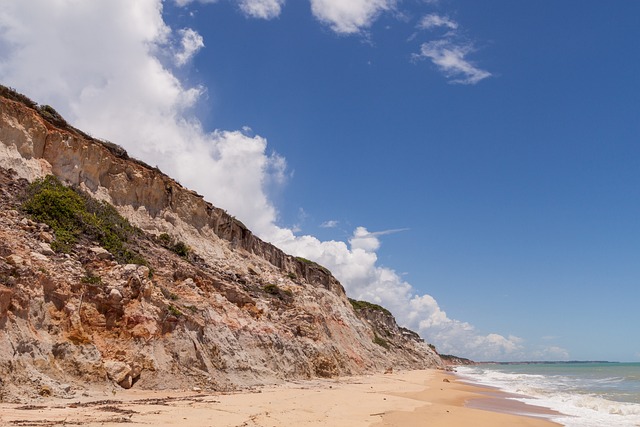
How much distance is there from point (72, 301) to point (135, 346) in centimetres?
273

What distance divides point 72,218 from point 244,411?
1396cm

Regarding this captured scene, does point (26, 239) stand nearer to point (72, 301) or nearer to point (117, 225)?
point (72, 301)

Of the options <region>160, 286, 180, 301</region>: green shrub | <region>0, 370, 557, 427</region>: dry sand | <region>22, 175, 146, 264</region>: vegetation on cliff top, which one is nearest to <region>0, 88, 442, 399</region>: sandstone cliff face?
<region>160, 286, 180, 301</region>: green shrub

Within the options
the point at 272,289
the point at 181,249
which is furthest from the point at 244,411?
the point at 272,289

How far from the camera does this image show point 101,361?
15414mm

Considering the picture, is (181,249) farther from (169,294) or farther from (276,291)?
(169,294)

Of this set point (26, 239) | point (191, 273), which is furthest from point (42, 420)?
point (191, 273)

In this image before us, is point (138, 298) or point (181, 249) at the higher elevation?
point (181, 249)

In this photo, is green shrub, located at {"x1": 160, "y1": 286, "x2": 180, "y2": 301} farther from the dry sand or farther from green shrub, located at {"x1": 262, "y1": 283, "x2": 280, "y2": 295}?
green shrub, located at {"x1": 262, "y1": 283, "x2": 280, "y2": 295}

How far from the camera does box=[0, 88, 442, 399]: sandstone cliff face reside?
47.8 feet

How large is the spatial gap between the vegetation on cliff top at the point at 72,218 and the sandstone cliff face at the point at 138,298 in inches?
27.5

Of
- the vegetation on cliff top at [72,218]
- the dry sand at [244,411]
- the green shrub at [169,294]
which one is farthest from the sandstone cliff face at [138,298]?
the dry sand at [244,411]

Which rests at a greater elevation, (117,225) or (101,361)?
(117,225)

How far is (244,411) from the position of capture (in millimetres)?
13734
